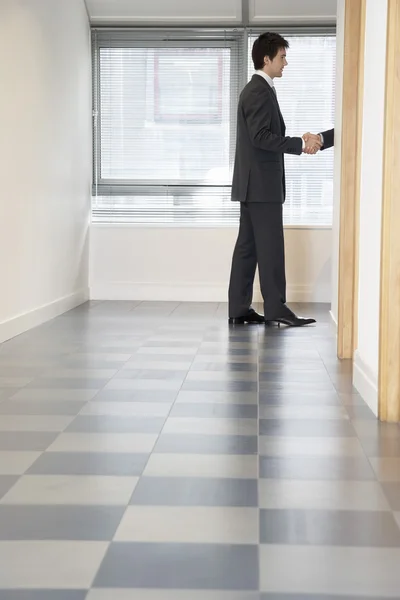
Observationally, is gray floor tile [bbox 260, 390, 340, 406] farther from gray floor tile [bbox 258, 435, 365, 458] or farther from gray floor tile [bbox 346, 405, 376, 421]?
gray floor tile [bbox 258, 435, 365, 458]

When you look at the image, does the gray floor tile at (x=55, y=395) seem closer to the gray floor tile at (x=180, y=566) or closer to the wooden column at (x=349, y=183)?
the wooden column at (x=349, y=183)

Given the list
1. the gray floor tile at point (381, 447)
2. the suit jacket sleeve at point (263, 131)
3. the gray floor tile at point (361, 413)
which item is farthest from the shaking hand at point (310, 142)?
the gray floor tile at point (381, 447)

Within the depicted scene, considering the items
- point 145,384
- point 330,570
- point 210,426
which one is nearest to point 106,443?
point 210,426

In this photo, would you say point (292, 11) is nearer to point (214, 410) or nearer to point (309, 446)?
point (214, 410)

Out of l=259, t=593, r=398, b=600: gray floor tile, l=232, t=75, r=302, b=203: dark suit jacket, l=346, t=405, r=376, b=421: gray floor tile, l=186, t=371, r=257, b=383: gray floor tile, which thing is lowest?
l=186, t=371, r=257, b=383: gray floor tile

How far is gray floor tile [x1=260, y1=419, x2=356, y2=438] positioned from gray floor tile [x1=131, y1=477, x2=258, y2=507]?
46cm

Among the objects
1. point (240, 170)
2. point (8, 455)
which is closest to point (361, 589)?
point (8, 455)

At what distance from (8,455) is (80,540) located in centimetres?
65

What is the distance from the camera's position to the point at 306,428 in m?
2.42

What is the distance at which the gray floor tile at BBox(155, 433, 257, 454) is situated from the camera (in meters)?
2.17

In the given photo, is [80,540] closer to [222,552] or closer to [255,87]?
[222,552]

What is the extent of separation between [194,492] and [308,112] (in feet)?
16.8

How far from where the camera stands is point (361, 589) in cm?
134

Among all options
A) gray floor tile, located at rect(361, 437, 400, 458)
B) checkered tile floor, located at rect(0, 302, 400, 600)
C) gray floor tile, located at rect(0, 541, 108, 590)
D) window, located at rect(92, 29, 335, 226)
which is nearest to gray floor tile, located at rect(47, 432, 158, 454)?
checkered tile floor, located at rect(0, 302, 400, 600)
